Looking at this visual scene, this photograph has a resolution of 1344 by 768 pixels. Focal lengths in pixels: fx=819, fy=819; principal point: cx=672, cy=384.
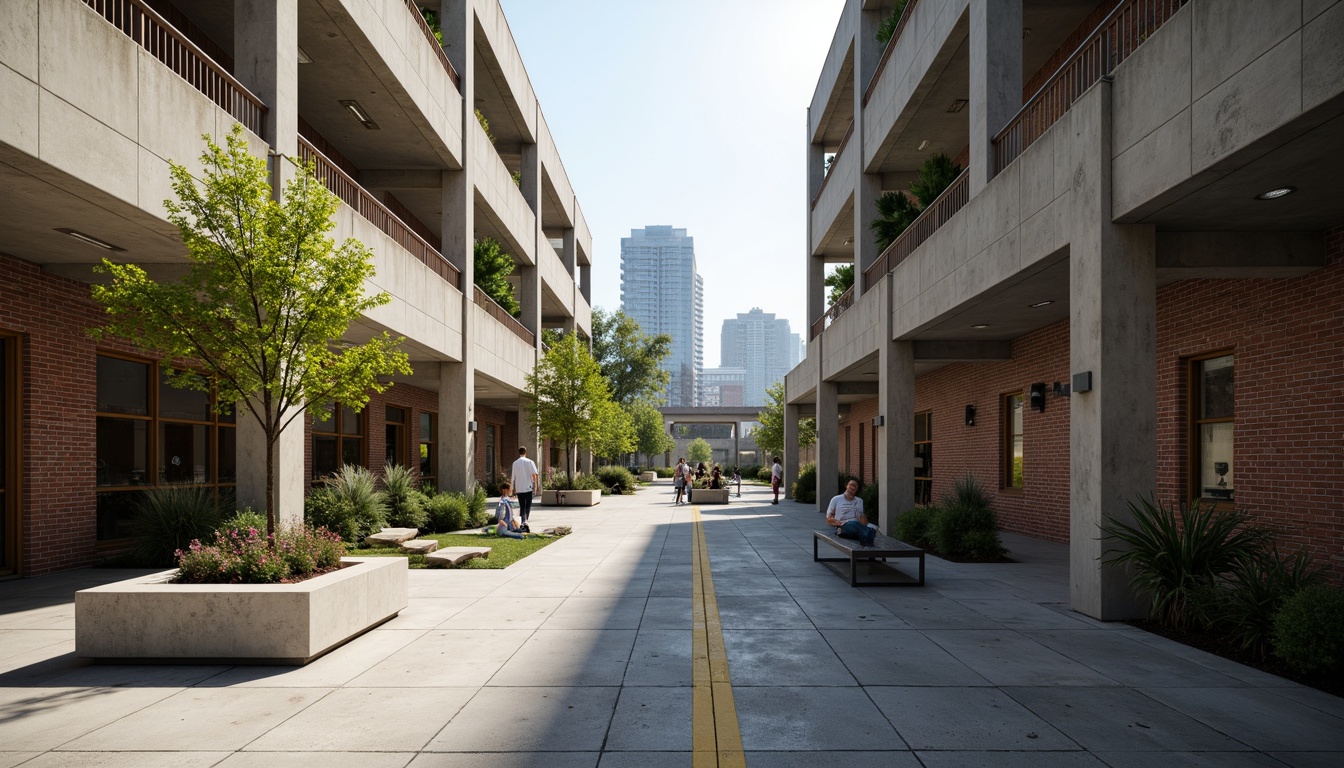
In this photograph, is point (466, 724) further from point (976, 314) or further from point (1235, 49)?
point (976, 314)

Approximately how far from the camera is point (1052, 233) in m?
10.3

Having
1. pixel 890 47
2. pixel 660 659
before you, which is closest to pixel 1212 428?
pixel 660 659

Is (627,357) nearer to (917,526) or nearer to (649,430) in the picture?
(649,430)

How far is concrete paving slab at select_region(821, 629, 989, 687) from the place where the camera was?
21.5 ft

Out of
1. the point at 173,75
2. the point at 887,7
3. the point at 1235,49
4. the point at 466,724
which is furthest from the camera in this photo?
the point at 887,7

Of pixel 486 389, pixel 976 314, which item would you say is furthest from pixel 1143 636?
pixel 486 389

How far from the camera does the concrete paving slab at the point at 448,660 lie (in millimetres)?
6605

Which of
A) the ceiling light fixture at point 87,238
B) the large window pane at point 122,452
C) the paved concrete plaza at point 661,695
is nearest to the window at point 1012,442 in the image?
the paved concrete plaza at point 661,695

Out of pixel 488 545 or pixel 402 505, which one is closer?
pixel 488 545

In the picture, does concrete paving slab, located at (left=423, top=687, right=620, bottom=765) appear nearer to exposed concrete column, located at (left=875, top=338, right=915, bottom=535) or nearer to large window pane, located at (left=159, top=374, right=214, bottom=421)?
large window pane, located at (left=159, top=374, right=214, bottom=421)

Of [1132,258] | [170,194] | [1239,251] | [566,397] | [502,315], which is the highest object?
[502,315]

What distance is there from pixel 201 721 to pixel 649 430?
221ft

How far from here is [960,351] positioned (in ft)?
61.1

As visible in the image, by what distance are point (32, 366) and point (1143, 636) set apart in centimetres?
1462
